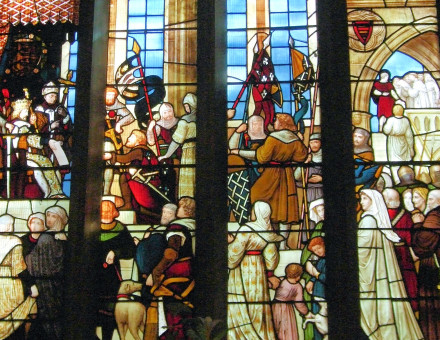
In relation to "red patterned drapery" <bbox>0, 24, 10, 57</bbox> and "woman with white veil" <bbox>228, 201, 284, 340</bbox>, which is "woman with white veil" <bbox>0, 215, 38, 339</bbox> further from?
"red patterned drapery" <bbox>0, 24, 10, 57</bbox>

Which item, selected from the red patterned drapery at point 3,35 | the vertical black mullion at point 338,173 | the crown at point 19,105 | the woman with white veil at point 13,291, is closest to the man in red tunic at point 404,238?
the vertical black mullion at point 338,173

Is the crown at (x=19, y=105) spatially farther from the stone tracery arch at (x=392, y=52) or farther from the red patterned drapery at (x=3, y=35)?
the stone tracery arch at (x=392, y=52)

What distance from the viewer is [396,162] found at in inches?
294

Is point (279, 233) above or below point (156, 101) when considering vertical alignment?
below

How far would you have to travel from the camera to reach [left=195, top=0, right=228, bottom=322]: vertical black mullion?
279 inches

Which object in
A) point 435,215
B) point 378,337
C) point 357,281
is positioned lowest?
point 378,337

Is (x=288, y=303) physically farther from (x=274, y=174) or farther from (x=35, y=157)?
(x=35, y=157)

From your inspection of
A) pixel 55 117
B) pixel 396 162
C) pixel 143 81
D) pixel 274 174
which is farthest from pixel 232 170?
pixel 55 117

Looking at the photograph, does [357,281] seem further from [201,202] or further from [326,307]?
[201,202]

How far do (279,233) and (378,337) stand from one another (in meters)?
1.21

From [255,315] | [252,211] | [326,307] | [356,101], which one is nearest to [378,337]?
[326,307]

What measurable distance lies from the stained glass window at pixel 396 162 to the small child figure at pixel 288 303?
53 centimetres

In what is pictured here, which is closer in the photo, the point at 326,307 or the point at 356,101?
the point at 326,307

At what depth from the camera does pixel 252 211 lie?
7.39 metres
